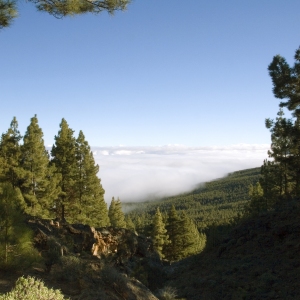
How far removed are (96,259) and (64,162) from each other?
14023 mm

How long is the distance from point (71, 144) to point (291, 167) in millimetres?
16924

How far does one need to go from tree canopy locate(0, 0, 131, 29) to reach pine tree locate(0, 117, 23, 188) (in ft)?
45.5

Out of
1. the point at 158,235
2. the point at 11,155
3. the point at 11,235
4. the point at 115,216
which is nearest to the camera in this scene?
the point at 11,235

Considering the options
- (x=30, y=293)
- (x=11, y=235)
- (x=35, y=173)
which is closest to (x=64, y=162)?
A: (x=35, y=173)

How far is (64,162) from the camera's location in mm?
23219

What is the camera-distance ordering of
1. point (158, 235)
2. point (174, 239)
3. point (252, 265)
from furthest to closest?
point (174, 239)
point (158, 235)
point (252, 265)

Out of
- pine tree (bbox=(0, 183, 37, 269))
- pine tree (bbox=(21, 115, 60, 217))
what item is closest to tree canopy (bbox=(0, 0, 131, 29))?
pine tree (bbox=(0, 183, 37, 269))

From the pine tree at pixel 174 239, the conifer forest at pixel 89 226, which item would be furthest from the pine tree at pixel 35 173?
the pine tree at pixel 174 239

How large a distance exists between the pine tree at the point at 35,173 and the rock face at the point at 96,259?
6.68m

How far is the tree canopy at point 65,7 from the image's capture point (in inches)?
288

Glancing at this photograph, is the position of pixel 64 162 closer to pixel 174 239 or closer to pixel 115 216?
pixel 115 216

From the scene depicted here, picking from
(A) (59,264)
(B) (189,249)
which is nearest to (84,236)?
(A) (59,264)

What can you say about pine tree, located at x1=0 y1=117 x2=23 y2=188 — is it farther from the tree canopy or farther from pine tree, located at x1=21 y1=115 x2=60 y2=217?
the tree canopy

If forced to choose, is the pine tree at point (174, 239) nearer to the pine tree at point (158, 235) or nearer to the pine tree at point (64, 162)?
the pine tree at point (158, 235)
